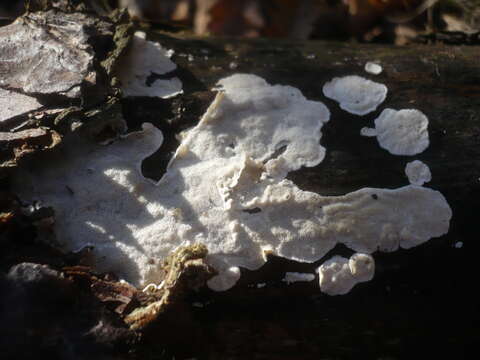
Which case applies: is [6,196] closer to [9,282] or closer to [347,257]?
[9,282]

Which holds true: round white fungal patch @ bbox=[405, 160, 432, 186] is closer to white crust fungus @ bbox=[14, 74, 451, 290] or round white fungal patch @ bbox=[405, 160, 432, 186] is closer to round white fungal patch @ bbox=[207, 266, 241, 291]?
white crust fungus @ bbox=[14, 74, 451, 290]

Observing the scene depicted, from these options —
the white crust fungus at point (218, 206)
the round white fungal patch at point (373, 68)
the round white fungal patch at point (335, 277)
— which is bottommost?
the round white fungal patch at point (335, 277)

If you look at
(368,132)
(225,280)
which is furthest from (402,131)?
(225,280)

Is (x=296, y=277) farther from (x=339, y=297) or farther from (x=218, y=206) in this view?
(x=218, y=206)

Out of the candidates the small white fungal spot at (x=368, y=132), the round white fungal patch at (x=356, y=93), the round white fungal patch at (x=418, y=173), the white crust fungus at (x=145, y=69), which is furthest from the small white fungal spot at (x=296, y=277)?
the white crust fungus at (x=145, y=69)

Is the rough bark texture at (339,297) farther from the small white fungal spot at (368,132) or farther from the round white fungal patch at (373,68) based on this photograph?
the round white fungal patch at (373,68)

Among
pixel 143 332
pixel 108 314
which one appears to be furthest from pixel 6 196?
pixel 143 332

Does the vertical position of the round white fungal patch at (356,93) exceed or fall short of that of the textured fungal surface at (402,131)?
it exceeds it
